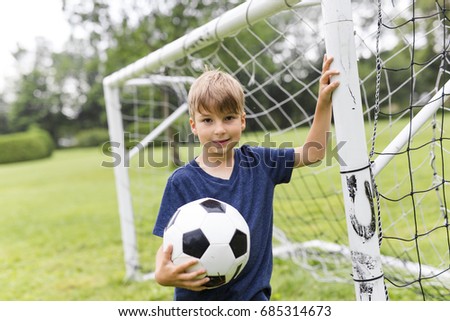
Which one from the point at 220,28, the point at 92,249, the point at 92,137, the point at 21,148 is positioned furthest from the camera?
the point at 92,137

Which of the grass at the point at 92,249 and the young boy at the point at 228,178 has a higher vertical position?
the young boy at the point at 228,178

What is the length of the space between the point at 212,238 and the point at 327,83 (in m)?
0.58

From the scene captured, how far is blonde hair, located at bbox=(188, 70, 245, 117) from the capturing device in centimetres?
151

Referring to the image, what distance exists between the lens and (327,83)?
1444 mm

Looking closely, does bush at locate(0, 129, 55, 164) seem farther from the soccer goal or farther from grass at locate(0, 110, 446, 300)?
the soccer goal

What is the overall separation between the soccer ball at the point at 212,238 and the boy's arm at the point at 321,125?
330 millimetres

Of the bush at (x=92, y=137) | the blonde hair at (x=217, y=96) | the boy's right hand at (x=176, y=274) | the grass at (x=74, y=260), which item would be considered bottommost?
the grass at (x=74, y=260)

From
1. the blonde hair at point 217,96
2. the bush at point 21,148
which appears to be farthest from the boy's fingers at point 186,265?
the bush at point 21,148

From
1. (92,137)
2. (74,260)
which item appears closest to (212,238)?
(74,260)

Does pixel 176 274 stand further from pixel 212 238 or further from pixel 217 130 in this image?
pixel 217 130

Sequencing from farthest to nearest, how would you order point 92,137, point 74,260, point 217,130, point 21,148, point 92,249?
point 92,137 < point 21,148 < point 92,249 < point 74,260 < point 217,130

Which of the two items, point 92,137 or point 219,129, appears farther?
point 92,137

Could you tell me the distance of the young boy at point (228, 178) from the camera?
151cm

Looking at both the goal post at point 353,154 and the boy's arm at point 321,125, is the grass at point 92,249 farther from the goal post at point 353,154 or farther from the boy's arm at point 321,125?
the goal post at point 353,154
